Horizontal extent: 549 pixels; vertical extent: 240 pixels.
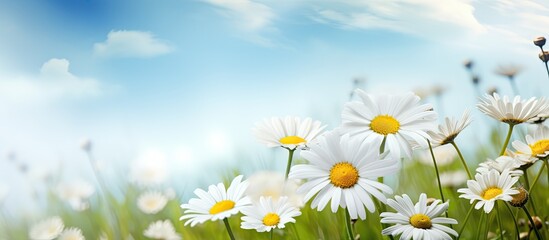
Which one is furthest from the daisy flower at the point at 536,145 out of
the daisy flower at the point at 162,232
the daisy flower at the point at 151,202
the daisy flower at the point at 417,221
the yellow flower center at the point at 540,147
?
the daisy flower at the point at 151,202

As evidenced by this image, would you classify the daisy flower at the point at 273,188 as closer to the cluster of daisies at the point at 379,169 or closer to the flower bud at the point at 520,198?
the cluster of daisies at the point at 379,169

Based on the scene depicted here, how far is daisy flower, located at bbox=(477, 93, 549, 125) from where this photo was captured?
23.2 inches

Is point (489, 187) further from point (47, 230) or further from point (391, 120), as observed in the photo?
point (47, 230)

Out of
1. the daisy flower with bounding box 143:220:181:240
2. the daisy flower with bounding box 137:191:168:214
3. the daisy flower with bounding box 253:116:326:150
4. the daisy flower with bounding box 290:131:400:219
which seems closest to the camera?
the daisy flower with bounding box 290:131:400:219

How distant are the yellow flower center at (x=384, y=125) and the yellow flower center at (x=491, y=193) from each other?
9cm

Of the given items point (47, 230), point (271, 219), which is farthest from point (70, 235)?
point (271, 219)

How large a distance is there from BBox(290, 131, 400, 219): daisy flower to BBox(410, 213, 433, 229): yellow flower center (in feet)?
0.13

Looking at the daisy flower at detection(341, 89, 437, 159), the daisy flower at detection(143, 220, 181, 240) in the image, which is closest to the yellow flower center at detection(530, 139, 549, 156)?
the daisy flower at detection(341, 89, 437, 159)

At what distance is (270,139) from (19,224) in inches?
22.1

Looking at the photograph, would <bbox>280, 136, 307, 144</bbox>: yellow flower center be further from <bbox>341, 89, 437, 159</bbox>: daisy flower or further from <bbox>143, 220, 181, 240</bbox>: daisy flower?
<bbox>143, 220, 181, 240</bbox>: daisy flower

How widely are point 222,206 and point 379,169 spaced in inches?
5.1

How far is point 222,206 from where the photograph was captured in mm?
555

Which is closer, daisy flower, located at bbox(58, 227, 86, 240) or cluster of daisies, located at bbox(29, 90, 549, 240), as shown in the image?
cluster of daisies, located at bbox(29, 90, 549, 240)

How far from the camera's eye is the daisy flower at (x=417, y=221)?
520 mm
